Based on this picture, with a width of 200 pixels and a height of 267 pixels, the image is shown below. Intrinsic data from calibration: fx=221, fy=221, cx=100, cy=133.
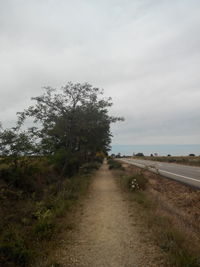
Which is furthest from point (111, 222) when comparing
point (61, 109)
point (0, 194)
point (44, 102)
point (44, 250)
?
point (44, 102)

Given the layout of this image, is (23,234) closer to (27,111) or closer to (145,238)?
(145,238)

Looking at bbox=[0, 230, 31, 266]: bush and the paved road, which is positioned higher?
the paved road

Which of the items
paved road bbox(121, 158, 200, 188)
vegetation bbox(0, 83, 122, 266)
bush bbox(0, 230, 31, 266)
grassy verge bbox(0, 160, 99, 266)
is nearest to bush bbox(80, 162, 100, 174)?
paved road bbox(121, 158, 200, 188)

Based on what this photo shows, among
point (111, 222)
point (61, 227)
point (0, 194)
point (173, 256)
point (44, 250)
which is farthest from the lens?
point (0, 194)

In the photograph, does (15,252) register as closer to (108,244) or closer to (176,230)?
(108,244)

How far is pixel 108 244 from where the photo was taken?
202 inches

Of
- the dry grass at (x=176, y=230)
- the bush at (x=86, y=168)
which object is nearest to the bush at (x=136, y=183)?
the dry grass at (x=176, y=230)

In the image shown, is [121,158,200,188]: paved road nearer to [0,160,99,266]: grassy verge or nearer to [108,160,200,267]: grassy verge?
[108,160,200,267]: grassy verge

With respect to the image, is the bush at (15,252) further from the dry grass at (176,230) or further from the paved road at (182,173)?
the paved road at (182,173)

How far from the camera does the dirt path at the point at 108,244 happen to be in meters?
4.29

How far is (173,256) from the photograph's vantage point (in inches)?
164

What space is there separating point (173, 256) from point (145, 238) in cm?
128

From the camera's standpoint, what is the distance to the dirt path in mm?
4285

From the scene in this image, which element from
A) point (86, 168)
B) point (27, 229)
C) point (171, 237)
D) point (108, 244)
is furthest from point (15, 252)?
point (86, 168)
